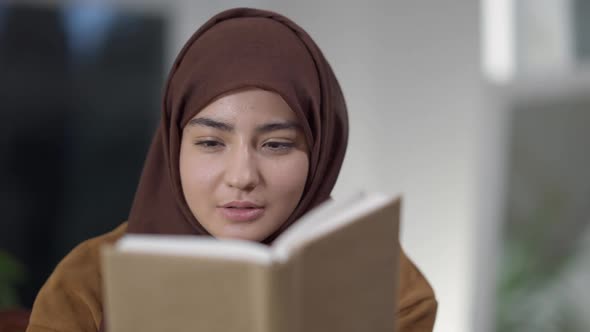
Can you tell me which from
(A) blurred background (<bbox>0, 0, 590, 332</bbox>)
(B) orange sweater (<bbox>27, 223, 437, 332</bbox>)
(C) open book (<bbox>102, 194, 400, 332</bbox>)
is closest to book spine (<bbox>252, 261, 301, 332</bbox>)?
(C) open book (<bbox>102, 194, 400, 332</bbox>)

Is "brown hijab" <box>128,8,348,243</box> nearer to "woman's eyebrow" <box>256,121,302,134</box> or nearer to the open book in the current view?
"woman's eyebrow" <box>256,121,302,134</box>

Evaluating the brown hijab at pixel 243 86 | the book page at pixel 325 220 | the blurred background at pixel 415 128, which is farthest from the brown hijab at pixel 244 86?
the blurred background at pixel 415 128

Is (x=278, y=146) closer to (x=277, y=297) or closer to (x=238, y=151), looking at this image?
(x=238, y=151)

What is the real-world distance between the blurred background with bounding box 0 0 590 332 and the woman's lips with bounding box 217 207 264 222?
1.44m

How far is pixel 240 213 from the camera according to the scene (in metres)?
1.15

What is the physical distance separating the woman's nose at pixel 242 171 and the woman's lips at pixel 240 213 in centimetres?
4

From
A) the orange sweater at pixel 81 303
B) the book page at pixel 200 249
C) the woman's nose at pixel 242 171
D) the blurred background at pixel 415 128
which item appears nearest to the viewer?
the book page at pixel 200 249

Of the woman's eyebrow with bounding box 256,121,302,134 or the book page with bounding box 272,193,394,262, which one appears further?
the woman's eyebrow with bounding box 256,121,302,134

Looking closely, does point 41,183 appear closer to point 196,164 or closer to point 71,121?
point 71,121

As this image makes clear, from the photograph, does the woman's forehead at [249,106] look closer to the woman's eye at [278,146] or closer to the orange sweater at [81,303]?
the woman's eye at [278,146]

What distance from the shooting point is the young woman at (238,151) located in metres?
1.14

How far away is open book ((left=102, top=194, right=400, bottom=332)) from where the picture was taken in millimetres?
815

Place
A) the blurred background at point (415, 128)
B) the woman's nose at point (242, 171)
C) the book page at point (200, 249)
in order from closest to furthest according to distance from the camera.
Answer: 1. the book page at point (200, 249)
2. the woman's nose at point (242, 171)
3. the blurred background at point (415, 128)

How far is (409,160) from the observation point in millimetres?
2916
